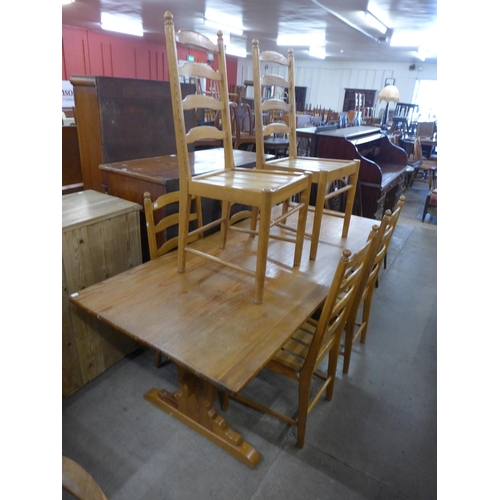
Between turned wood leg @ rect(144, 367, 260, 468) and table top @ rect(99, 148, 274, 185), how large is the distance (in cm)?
96

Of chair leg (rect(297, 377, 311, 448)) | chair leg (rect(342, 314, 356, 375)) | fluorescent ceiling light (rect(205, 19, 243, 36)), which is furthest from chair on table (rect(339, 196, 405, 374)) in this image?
fluorescent ceiling light (rect(205, 19, 243, 36))

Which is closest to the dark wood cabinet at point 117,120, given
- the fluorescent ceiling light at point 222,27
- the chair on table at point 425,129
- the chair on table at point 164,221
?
the chair on table at point 164,221

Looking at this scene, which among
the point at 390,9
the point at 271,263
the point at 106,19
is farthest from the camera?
the point at 106,19

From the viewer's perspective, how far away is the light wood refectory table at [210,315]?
3.59 ft

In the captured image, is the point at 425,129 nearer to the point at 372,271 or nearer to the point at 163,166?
the point at 372,271

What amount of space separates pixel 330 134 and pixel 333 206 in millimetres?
733

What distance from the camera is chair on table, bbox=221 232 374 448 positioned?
1.22 meters

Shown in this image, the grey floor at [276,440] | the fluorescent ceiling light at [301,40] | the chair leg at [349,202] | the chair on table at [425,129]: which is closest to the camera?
the grey floor at [276,440]

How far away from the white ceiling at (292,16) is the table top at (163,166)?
2.98 meters

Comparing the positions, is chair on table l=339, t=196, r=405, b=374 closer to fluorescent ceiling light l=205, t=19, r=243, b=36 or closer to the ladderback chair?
the ladderback chair

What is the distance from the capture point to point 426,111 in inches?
416

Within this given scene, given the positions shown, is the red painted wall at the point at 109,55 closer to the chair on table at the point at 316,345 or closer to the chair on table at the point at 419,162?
the chair on table at the point at 419,162
